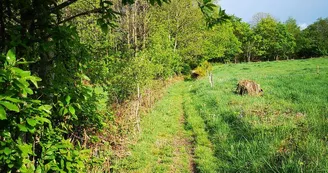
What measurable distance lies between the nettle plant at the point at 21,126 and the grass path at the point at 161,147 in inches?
176

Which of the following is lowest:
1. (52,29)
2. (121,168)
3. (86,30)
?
(121,168)

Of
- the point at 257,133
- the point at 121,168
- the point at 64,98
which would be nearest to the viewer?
the point at 64,98

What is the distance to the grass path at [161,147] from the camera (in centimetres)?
780

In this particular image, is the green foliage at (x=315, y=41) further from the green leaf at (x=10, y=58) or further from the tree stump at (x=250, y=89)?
the green leaf at (x=10, y=58)

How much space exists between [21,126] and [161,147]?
733 cm

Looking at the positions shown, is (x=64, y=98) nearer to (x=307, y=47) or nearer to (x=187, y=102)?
(x=187, y=102)

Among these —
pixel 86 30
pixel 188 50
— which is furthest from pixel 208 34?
pixel 86 30

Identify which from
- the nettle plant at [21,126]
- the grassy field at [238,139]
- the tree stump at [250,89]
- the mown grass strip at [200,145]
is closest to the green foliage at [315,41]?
the tree stump at [250,89]

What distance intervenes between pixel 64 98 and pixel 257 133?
23.0 ft

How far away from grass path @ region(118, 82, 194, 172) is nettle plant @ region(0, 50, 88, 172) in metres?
4.47

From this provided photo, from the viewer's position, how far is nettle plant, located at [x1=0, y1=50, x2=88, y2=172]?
6.91 ft

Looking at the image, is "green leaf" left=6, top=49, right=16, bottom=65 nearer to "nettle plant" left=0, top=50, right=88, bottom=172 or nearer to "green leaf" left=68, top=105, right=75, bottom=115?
"nettle plant" left=0, top=50, right=88, bottom=172

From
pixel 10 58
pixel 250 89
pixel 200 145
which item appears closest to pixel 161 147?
pixel 200 145

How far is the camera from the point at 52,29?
3037 millimetres
